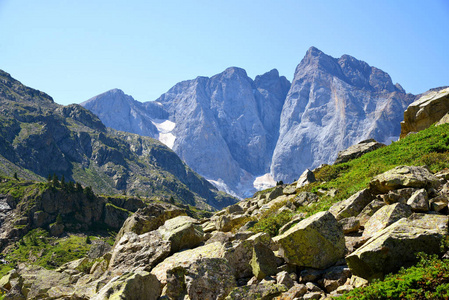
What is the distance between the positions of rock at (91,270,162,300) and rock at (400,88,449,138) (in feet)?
138

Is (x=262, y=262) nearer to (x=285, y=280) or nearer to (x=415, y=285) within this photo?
(x=285, y=280)

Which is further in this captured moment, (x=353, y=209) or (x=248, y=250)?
(x=353, y=209)

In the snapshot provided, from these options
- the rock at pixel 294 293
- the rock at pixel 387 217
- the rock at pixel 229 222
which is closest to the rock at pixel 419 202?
the rock at pixel 387 217

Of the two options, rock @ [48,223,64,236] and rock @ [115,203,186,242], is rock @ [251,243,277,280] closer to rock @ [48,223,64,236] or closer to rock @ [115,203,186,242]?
rock @ [115,203,186,242]

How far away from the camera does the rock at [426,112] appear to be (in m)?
43.0

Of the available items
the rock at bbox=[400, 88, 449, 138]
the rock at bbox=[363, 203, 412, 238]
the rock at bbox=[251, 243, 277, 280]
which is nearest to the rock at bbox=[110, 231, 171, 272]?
the rock at bbox=[251, 243, 277, 280]

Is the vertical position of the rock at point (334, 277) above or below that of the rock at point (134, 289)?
below

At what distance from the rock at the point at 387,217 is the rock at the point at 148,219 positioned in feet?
63.8

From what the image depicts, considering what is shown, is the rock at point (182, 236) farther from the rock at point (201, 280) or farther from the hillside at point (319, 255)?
the rock at point (201, 280)

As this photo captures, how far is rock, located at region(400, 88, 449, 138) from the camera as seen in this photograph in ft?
141

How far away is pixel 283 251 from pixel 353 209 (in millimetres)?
5656

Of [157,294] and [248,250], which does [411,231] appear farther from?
[157,294]

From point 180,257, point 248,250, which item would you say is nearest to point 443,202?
point 248,250

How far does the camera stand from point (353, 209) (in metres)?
18.9
